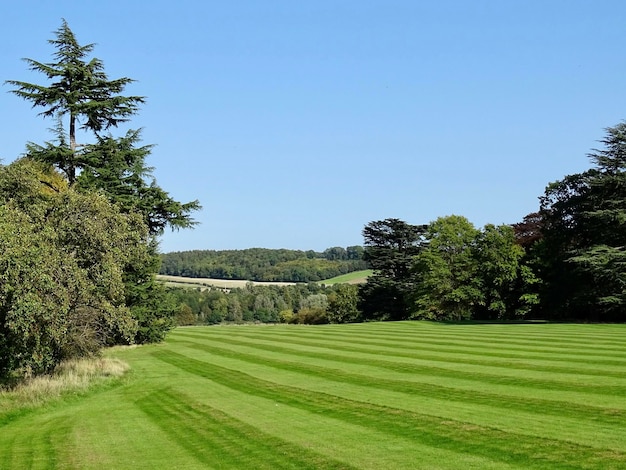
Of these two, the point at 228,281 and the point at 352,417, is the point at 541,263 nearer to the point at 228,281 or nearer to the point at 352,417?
the point at 352,417

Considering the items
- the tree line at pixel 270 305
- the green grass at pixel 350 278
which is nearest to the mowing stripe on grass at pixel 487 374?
the tree line at pixel 270 305

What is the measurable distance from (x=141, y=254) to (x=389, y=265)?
67.8 meters

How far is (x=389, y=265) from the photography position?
92.1 metres

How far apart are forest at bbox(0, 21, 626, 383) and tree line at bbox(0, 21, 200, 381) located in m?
0.07

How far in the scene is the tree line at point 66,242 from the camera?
19.5 m

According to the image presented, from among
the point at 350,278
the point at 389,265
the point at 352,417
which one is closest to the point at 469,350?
the point at 352,417

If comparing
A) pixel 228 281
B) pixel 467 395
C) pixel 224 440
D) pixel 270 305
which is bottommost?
pixel 270 305

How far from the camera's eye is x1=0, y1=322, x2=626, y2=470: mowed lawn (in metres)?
10.5

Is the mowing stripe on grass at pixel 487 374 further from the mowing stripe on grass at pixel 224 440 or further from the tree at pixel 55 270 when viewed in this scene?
the tree at pixel 55 270

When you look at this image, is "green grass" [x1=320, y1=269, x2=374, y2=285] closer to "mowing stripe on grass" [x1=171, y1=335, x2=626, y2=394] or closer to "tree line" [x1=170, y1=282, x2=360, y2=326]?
"tree line" [x1=170, y1=282, x2=360, y2=326]

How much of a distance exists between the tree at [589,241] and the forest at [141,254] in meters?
0.14

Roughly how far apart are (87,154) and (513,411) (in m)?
34.0

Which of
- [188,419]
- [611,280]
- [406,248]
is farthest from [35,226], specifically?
[406,248]

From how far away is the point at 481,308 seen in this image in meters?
72.5
